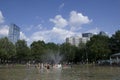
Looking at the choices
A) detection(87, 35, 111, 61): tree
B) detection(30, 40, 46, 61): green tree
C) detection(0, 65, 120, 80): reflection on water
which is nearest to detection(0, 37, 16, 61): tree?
detection(30, 40, 46, 61): green tree

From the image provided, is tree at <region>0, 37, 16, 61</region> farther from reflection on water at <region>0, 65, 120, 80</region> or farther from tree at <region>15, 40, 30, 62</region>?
reflection on water at <region>0, 65, 120, 80</region>

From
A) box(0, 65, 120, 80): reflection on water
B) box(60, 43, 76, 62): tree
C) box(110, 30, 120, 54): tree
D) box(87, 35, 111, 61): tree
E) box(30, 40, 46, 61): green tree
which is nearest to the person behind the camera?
box(0, 65, 120, 80): reflection on water

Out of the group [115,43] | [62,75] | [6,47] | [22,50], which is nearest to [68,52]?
[22,50]

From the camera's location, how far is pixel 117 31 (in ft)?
495

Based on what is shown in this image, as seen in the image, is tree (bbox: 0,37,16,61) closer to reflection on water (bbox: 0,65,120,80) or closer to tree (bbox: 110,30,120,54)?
tree (bbox: 110,30,120,54)

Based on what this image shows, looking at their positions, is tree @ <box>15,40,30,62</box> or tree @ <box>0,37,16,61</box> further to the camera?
tree @ <box>15,40,30,62</box>

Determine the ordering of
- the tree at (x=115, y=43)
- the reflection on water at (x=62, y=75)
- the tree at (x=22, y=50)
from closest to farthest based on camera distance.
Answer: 1. the reflection on water at (x=62, y=75)
2. the tree at (x=115, y=43)
3. the tree at (x=22, y=50)

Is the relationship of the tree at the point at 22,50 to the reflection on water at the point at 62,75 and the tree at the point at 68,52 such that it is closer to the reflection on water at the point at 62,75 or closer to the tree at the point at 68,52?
the tree at the point at 68,52

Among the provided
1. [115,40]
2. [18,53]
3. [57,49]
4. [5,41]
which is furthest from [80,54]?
[5,41]

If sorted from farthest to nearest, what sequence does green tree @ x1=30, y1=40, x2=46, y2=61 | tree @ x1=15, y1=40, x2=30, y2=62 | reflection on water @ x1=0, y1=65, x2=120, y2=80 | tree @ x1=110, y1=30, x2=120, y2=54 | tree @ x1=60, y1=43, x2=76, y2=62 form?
tree @ x1=60, y1=43, x2=76, y2=62
green tree @ x1=30, y1=40, x2=46, y2=61
tree @ x1=15, y1=40, x2=30, y2=62
tree @ x1=110, y1=30, x2=120, y2=54
reflection on water @ x1=0, y1=65, x2=120, y2=80

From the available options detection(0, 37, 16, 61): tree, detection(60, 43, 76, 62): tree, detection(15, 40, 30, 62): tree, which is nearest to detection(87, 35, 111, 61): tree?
detection(60, 43, 76, 62): tree

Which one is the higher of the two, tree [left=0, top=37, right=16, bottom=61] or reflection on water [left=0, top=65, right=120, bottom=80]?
tree [left=0, top=37, right=16, bottom=61]

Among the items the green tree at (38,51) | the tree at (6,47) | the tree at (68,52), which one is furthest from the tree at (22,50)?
the tree at (68,52)

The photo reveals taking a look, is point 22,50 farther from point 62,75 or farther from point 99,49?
point 62,75
